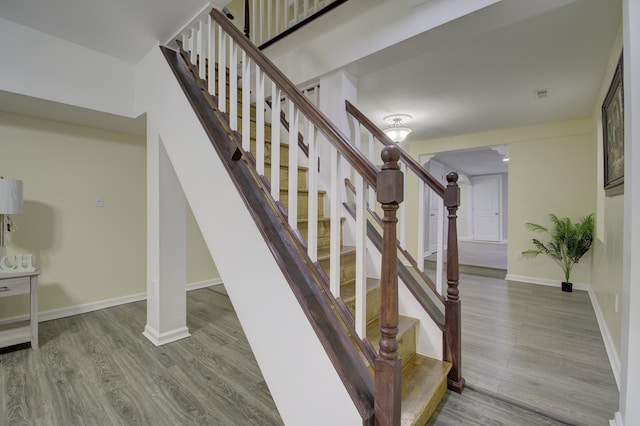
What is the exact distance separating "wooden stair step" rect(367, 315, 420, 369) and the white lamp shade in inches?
119

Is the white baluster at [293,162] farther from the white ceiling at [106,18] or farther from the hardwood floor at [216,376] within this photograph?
the white ceiling at [106,18]

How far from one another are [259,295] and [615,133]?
9.01ft

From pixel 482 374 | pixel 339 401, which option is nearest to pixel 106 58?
pixel 339 401

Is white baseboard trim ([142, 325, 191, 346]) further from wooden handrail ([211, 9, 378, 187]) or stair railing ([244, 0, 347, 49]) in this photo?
stair railing ([244, 0, 347, 49])

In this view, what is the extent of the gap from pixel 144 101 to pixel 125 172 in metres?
1.23

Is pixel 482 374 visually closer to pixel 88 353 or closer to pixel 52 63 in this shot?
pixel 88 353

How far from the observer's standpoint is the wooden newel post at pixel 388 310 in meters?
1.01

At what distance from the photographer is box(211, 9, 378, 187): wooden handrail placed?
1.09 metres

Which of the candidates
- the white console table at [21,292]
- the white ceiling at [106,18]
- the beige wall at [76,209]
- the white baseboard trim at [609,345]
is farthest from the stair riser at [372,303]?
the beige wall at [76,209]

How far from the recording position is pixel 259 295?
144cm

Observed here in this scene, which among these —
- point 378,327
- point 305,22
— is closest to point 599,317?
point 378,327

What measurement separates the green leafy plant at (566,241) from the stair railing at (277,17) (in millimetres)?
4037

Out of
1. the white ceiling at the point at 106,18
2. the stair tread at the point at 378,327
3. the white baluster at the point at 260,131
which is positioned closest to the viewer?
the white baluster at the point at 260,131

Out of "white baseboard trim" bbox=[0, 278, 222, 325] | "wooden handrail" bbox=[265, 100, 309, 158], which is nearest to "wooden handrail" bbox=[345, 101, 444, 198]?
"wooden handrail" bbox=[265, 100, 309, 158]
